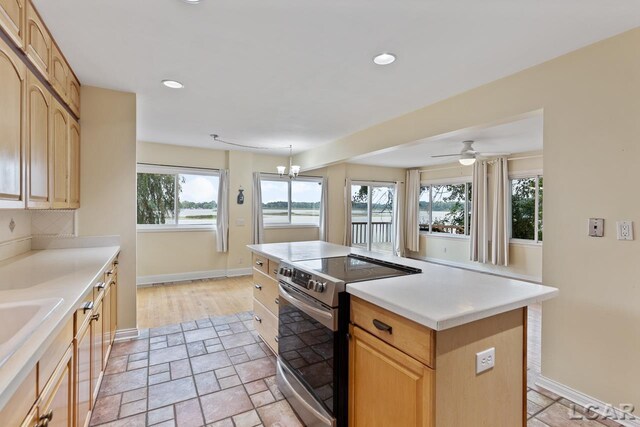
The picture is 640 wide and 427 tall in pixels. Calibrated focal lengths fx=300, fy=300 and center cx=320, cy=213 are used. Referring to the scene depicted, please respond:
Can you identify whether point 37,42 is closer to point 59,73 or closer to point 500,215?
point 59,73

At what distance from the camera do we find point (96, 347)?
1.94 m

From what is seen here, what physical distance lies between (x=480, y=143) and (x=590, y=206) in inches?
126

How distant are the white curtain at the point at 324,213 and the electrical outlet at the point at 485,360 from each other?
17.5ft

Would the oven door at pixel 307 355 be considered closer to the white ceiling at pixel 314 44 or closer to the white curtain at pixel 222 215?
the white ceiling at pixel 314 44

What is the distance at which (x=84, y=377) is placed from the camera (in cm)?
162

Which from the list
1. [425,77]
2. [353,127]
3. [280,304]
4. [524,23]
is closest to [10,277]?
[280,304]

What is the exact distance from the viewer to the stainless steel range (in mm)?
1628

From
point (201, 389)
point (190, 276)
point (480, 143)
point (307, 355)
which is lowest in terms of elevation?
point (201, 389)

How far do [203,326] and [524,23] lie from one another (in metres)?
3.84

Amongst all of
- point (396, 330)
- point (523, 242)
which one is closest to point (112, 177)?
→ point (396, 330)

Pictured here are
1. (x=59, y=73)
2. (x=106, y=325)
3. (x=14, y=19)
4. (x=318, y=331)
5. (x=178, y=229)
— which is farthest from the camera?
(x=178, y=229)

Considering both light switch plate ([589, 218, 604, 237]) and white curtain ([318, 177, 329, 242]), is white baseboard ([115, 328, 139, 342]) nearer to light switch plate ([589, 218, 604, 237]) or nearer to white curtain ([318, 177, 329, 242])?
light switch plate ([589, 218, 604, 237])

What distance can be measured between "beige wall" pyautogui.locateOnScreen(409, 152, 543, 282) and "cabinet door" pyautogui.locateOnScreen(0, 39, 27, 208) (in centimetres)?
667

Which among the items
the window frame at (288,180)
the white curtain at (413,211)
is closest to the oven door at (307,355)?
the window frame at (288,180)
